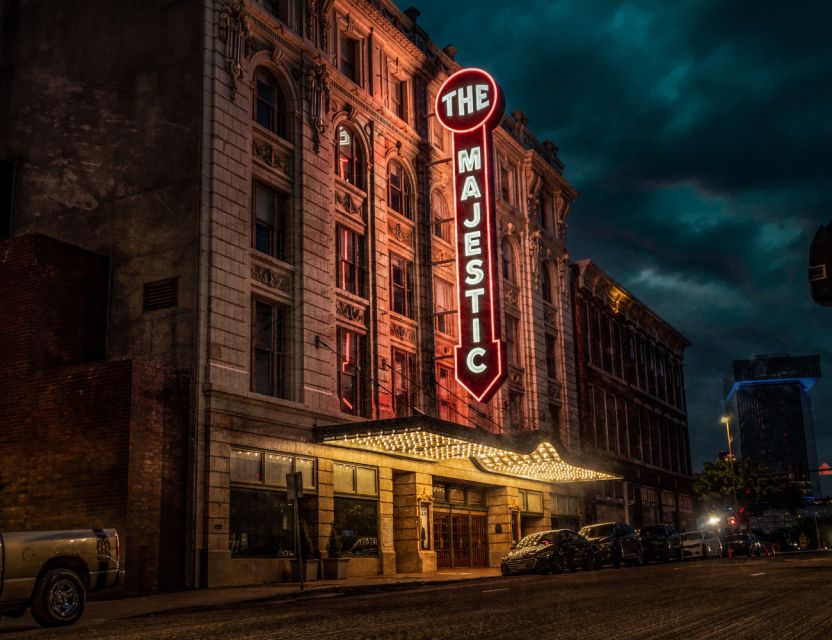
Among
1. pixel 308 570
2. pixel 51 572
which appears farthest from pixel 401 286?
pixel 51 572

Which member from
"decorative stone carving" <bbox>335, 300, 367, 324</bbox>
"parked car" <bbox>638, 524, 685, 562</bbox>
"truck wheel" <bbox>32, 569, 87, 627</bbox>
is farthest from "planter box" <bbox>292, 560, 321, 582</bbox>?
"parked car" <bbox>638, 524, 685, 562</bbox>

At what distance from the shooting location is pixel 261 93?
28438 millimetres

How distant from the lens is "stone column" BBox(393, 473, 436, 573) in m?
30.9

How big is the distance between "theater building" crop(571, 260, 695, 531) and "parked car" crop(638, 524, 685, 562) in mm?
3437

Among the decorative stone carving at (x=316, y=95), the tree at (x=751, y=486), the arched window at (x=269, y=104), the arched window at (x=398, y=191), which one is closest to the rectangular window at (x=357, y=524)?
the arched window at (x=398, y=191)

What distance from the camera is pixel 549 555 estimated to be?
1073 inches

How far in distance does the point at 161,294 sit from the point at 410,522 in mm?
11938

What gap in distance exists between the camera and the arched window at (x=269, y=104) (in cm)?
2822

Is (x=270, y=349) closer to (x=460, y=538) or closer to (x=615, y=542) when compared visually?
(x=460, y=538)

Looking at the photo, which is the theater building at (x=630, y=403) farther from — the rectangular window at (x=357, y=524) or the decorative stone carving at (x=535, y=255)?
the rectangular window at (x=357, y=524)

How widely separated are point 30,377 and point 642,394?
1751 inches

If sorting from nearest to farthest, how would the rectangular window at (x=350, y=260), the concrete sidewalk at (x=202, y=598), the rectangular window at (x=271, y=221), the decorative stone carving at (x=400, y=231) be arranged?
the concrete sidewalk at (x=202, y=598) < the rectangular window at (x=271, y=221) < the rectangular window at (x=350, y=260) < the decorative stone carving at (x=400, y=231)

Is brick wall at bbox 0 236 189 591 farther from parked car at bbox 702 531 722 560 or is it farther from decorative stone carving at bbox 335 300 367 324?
parked car at bbox 702 531 722 560

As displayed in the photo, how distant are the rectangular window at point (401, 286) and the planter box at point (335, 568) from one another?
10111mm
